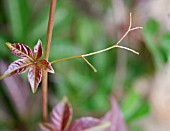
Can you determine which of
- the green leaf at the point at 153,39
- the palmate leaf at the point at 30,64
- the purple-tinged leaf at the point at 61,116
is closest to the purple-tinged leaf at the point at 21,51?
the palmate leaf at the point at 30,64

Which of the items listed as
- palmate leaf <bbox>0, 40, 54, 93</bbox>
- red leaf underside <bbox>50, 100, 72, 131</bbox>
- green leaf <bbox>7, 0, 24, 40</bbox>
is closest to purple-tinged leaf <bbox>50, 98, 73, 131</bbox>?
red leaf underside <bbox>50, 100, 72, 131</bbox>

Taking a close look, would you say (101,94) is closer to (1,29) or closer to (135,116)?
(135,116)

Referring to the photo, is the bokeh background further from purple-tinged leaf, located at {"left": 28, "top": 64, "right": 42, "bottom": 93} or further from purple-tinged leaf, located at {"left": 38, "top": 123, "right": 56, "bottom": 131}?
purple-tinged leaf, located at {"left": 28, "top": 64, "right": 42, "bottom": 93}

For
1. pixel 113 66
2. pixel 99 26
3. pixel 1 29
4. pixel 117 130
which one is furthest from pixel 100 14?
pixel 117 130

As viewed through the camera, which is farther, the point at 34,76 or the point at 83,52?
the point at 83,52

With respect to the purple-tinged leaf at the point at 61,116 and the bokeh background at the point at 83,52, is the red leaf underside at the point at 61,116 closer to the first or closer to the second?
the purple-tinged leaf at the point at 61,116

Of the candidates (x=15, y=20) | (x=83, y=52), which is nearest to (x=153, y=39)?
(x=83, y=52)

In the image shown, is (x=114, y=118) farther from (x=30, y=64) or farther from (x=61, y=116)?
(x=30, y=64)

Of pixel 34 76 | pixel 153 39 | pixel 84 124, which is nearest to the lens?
pixel 34 76
